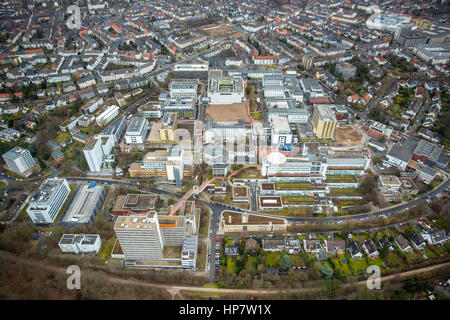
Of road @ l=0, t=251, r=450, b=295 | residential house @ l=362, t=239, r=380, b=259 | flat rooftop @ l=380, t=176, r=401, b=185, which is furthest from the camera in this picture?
flat rooftop @ l=380, t=176, r=401, b=185

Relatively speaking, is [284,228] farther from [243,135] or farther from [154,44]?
[154,44]

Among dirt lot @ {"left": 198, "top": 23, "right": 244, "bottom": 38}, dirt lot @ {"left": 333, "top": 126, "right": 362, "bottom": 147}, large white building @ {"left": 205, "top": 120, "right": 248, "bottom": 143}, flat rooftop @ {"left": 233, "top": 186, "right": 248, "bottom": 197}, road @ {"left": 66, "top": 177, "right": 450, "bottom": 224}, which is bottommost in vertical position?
road @ {"left": 66, "top": 177, "right": 450, "bottom": 224}

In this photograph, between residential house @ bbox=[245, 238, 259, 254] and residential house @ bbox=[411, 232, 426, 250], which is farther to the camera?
residential house @ bbox=[411, 232, 426, 250]

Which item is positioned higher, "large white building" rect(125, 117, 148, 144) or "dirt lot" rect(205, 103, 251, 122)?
"large white building" rect(125, 117, 148, 144)

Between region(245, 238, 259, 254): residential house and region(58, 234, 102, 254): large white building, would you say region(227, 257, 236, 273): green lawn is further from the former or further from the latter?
region(58, 234, 102, 254): large white building

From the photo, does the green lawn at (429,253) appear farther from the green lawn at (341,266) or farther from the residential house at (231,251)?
the residential house at (231,251)

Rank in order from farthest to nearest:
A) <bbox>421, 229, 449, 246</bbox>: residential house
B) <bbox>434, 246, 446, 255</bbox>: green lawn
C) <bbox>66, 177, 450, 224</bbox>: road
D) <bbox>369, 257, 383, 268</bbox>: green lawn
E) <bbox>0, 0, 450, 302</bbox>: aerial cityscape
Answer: <bbox>66, 177, 450, 224</bbox>: road → <bbox>421, 229, 449, 246</bbox>: residential house → <bbox>434, 246, 446, 255</bbox>: green lawn → <bbox>369, 257, 383, 268</bbox>: green lawn → <bbox>0, 0, 450, 302</bbox>: aerial cityscape

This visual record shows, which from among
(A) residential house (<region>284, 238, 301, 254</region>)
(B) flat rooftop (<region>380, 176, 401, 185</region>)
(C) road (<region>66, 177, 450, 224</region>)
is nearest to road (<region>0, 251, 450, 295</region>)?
(A) residential house (<region>284, 238, 301, 254</region>)
